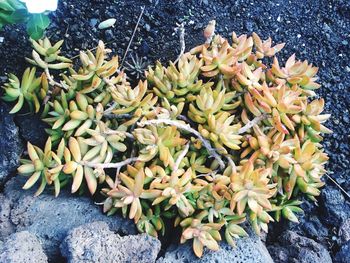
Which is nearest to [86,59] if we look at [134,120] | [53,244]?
[134,120]

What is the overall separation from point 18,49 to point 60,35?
0.20 m

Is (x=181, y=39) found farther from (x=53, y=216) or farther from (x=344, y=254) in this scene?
(x=344, y=254)

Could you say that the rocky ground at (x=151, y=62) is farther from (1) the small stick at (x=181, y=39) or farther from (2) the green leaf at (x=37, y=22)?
(2) the green leaf at (x=37, y=22)

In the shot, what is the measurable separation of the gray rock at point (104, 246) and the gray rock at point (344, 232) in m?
0.90

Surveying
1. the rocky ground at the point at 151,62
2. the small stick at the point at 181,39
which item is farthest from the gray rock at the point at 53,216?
the small stick at the point at 181,39

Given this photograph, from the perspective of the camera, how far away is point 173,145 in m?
→ 2.29

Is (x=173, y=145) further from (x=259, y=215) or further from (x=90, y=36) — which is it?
(x=90, y=36)

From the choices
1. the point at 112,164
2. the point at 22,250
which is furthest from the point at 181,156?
the point at 22,250

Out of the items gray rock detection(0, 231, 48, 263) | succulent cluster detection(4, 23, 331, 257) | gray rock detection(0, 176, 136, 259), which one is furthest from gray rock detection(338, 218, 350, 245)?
gray rock detection(0, 231, 48, 263)

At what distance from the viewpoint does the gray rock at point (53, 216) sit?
7.34ft

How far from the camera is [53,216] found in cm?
229

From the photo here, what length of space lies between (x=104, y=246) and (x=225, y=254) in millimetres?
451

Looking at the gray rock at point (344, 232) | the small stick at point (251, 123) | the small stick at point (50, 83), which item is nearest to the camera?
the small stick at point (251, 123)

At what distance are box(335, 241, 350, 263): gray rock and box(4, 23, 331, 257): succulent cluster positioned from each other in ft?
0.81
